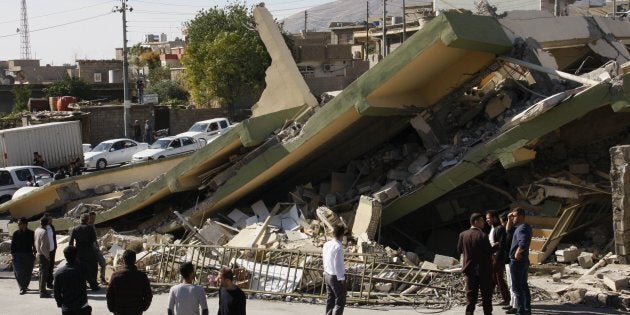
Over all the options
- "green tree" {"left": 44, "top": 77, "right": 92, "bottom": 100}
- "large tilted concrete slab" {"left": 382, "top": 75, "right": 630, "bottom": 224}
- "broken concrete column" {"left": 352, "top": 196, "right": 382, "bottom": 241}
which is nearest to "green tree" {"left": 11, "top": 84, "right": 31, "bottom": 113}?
"green tree" {"left": 44, "top": 77, "right": 92, "bottom": 100}

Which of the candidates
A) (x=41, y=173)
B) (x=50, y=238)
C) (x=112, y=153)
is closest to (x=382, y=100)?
(x=50, y=238)

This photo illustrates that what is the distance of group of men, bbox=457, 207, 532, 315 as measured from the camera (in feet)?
31.7

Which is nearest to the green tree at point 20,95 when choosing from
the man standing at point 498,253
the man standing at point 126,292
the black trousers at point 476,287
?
the man standing at point 498,253

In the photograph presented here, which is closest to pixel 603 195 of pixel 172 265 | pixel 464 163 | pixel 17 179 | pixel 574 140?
pixel 574 140

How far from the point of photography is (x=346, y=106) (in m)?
14.2

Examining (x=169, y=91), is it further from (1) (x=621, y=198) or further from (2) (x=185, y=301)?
(2) (x=185, y=301)

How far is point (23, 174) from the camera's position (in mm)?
27531

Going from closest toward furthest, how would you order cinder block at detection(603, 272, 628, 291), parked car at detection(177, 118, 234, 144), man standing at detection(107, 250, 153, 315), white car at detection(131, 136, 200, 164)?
man standing at detection(107, 250, 153, 315), cinder block at detection(603, 272, 628, 291), white car at detection(131, 136, 200, 164), parked car at detection(177, 118, 234, 144)

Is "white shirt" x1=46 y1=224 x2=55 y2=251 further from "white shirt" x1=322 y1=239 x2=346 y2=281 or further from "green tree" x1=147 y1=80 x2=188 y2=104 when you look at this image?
"green tree" x1=147 y1=80 x2=188 y2=104

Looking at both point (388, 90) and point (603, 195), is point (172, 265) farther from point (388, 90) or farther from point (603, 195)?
point (603, 195)

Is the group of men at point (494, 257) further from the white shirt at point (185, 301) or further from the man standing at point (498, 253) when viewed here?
the white shirt at point (185, 301)

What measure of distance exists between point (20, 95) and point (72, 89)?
10.4 feet

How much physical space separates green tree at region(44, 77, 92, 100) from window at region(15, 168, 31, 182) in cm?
2662

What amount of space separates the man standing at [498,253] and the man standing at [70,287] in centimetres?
468
